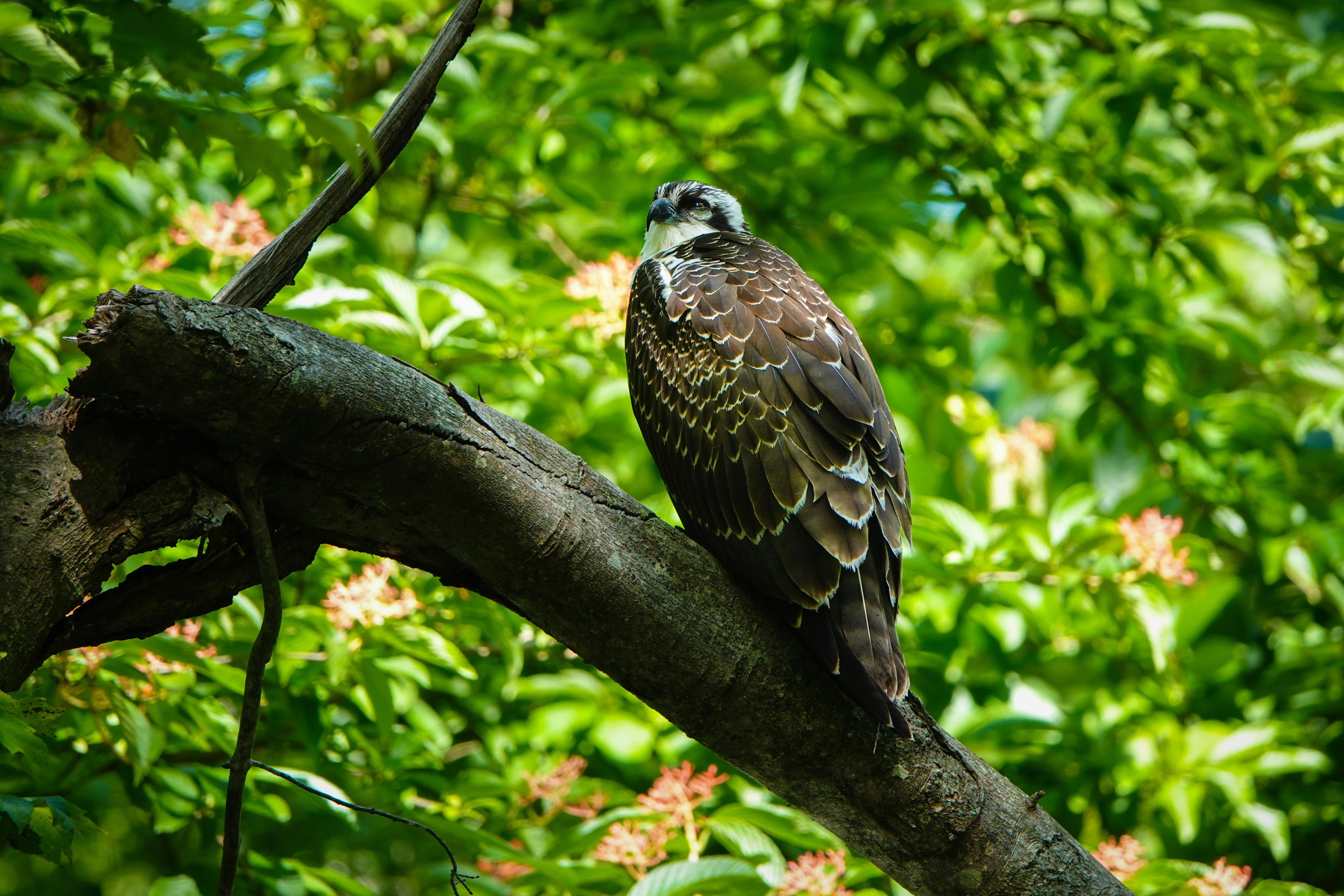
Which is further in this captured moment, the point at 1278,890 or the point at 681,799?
the point at 1278,890

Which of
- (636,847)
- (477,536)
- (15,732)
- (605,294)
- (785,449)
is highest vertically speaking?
(605,294)

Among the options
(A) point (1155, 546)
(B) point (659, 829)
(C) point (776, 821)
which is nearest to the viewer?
(B) point (659, 829)

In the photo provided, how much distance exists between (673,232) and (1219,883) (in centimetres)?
318

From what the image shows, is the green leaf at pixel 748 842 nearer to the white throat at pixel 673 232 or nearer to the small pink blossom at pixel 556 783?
the small pink blossom at pixel 556 783

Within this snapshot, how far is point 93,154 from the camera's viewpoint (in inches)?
163

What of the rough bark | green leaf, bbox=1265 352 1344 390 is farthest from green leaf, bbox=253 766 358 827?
green leaf, bbox=1265 352 1344 390

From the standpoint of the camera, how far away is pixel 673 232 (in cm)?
457

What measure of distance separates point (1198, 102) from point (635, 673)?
3791 millimetres

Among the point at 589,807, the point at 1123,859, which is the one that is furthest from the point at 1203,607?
the point at 589,807

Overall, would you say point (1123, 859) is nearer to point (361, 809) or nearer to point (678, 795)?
point (678, 795)

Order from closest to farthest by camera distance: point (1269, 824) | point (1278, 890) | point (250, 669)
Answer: point (250, 669)
point (1278, 890)
point (1269, 824)

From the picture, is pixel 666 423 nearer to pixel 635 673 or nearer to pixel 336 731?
pixel 635 673

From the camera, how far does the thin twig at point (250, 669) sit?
6.30 feet

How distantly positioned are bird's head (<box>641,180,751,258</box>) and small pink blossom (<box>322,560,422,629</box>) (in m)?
2.01
